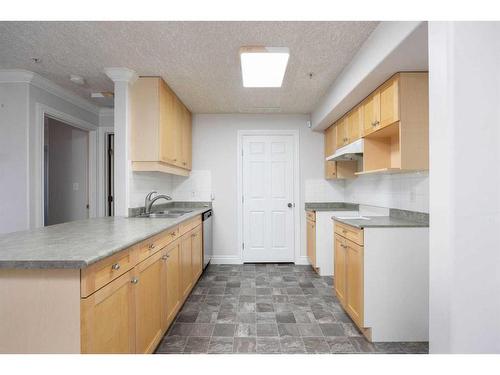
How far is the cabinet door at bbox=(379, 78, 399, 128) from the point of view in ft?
6.66

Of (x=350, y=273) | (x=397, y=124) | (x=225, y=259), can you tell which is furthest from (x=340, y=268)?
(x=225, y=259)

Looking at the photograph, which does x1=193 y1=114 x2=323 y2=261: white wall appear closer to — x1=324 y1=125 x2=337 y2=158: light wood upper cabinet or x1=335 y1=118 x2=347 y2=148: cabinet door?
x1=324 y1=125 x2=337 y2=158: light wood upper cabinet

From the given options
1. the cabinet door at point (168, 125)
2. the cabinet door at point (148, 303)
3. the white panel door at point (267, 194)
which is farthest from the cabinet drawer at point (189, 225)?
the white panel door at point (267, 194)

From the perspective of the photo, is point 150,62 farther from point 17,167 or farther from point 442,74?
point 442,74

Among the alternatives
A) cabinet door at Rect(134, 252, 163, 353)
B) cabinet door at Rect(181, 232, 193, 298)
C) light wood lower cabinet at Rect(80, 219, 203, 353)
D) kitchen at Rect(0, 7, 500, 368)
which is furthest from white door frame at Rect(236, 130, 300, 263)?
cabinet door at Rect(134, 252, 163, 353)

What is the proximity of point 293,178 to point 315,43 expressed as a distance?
231 cm

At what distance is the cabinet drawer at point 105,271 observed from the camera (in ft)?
3.50

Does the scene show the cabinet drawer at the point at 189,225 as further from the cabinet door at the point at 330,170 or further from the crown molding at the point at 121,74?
the cabinet door at the point at 330,170

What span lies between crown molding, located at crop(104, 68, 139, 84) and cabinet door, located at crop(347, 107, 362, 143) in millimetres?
2379

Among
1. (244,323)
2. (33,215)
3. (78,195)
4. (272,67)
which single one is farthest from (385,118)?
(78,195)

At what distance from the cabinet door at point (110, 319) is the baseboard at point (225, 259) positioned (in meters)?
2.70

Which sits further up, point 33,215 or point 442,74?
point 442,74

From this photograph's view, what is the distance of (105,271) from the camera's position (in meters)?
1.21

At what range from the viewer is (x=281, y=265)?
4039 mm
